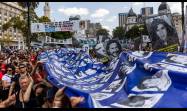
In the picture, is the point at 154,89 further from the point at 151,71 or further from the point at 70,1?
the point at 70,1

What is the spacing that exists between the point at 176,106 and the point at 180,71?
1148 mm

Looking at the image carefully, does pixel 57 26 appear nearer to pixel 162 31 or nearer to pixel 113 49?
pixel 113 49

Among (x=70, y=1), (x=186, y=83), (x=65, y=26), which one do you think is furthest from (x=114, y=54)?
(x=65, y=26)

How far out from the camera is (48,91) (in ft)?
22.4

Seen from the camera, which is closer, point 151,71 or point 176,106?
point 176,106

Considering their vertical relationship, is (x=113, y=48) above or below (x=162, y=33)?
below

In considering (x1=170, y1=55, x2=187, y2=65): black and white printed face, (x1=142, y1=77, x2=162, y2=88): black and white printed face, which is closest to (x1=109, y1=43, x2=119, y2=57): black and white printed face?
(x1=170, y1=55, x2=187, y2=65): black and white printed face

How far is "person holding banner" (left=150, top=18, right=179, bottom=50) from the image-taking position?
13.0m

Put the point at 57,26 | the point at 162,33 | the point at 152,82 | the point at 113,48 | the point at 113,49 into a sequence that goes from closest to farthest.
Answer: the point at 152,82 → the point at 162,33 → the point at 113,49 → the point at 113,48 → the point at 57,26

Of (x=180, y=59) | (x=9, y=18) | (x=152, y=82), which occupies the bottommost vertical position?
(x=152, y=82)

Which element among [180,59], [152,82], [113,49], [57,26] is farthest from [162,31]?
[57,26]

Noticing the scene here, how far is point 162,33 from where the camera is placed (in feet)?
43.0

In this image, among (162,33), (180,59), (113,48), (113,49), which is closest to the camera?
(180,59)

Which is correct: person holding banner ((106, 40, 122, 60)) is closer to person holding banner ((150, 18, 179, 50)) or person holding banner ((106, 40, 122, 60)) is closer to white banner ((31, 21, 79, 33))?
person holding banner ((150, 18, 179, 50))
